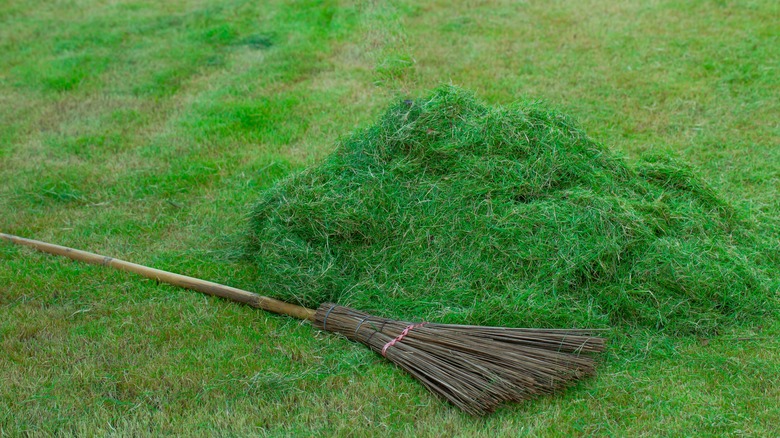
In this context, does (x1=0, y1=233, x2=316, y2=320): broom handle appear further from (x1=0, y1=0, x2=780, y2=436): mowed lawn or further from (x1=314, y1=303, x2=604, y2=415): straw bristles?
(x1=314, y1=303, x2=604, y2=415): straw bristles

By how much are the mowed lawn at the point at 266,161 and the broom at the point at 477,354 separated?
0.08 m

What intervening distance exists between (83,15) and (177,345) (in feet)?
Result: 26.6

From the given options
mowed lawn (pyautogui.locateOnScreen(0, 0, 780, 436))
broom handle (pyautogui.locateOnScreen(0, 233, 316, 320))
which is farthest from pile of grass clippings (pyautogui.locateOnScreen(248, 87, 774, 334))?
mowed lawn (pyautogui.locateOnScreen(0, 0, 780, 436))

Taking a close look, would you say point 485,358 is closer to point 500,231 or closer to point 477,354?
point 477,354

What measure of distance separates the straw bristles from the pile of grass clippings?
162 mm

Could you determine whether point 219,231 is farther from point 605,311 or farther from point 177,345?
point 605,311

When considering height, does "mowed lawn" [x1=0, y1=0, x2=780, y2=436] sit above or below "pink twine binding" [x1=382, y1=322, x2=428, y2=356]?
below

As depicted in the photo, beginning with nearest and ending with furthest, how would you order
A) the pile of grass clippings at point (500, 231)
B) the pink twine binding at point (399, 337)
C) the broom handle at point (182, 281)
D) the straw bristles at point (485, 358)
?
the straw bristles at point (485, 358), the pink twine binding at point (399, 337), the pile of grass clippings at point (500, 231), the broom handle at point (182, 281)

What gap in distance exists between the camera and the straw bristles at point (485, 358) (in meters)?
3.51

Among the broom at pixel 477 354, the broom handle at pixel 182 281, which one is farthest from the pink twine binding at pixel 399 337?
the broom handle at pixel 182 281

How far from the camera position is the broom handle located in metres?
4.34

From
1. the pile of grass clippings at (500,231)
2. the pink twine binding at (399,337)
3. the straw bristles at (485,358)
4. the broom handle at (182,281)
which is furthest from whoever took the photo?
the broom handle at (182,281)

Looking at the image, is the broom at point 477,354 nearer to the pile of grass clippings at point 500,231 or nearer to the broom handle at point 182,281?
the pile of grass clippings at point 500,231

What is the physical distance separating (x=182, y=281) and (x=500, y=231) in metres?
1.96
